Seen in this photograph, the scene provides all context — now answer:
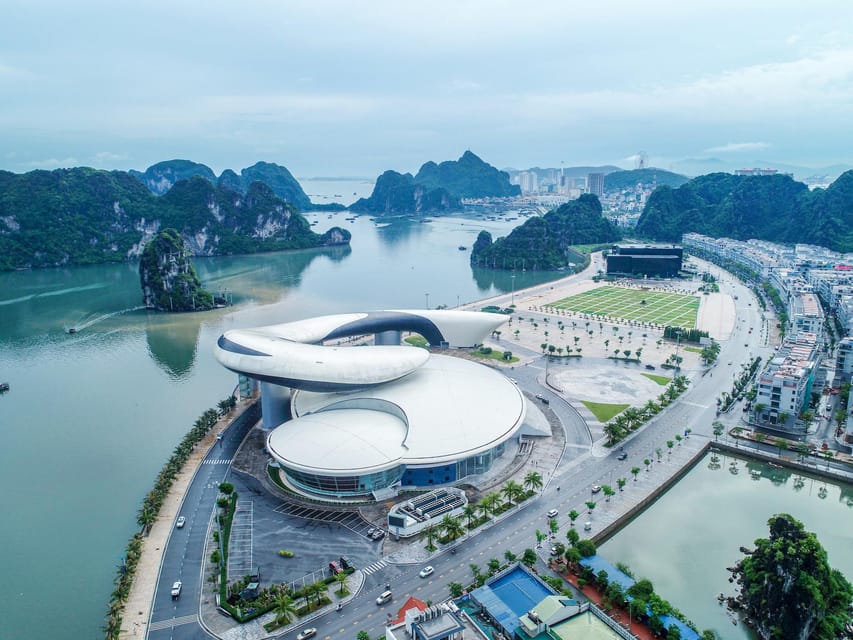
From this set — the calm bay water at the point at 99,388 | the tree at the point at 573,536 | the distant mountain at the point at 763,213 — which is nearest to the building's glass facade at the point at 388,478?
the tree at the point at 573,536

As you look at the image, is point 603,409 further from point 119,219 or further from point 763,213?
point 119,219

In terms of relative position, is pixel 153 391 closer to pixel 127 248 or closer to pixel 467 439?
pixel 467 439

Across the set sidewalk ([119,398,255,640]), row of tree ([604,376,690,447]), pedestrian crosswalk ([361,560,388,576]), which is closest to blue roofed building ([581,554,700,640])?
pedestrian crosswalk ([361,560,388,576])

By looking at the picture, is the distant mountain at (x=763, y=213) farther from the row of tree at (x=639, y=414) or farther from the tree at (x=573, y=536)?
the tree at (x=573, y=536)

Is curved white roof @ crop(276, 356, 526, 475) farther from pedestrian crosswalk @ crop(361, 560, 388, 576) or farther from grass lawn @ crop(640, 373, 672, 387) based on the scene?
grass lawn @ crop(640, 373, 672, 387)

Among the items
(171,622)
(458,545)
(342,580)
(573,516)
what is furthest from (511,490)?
(171,622)
